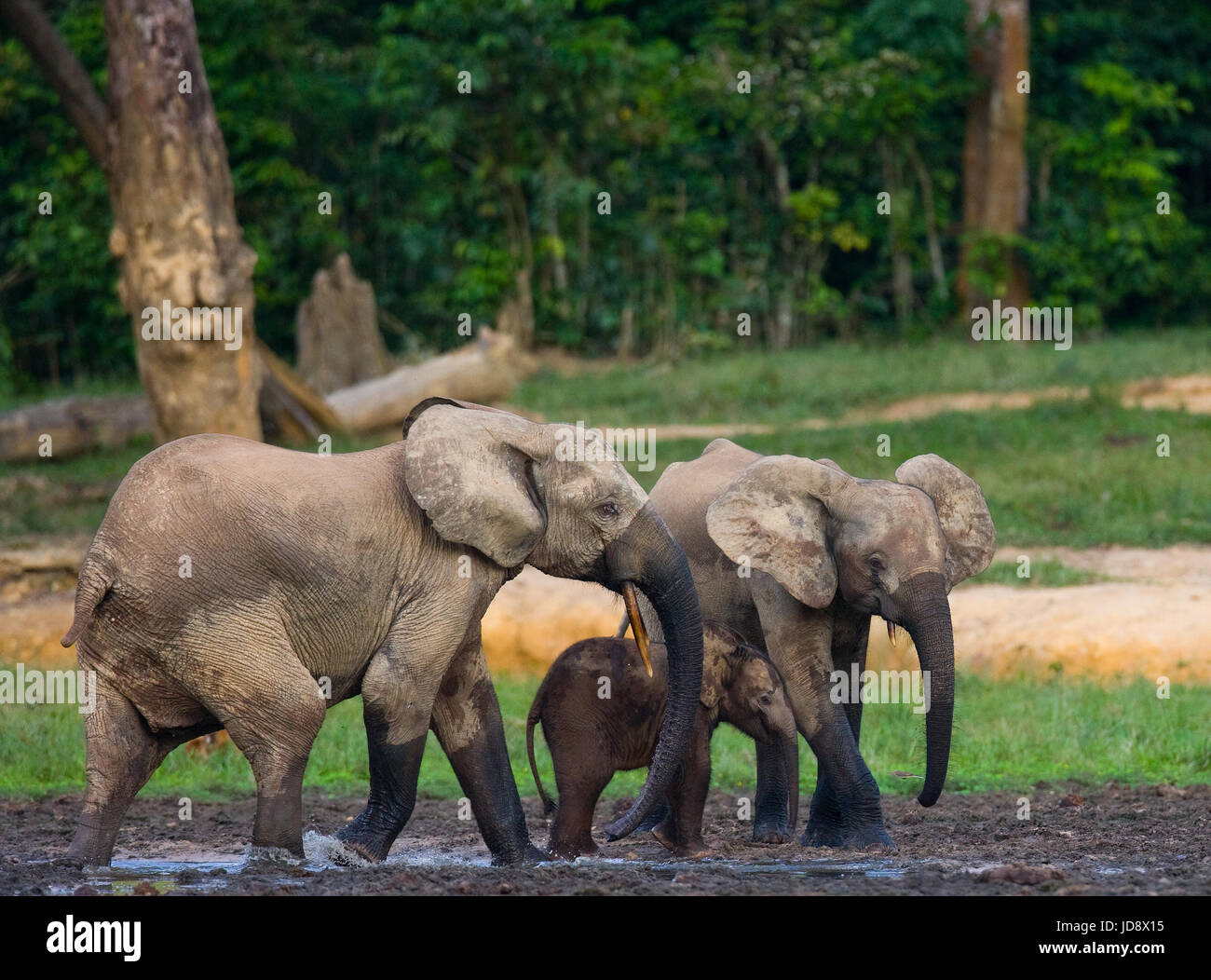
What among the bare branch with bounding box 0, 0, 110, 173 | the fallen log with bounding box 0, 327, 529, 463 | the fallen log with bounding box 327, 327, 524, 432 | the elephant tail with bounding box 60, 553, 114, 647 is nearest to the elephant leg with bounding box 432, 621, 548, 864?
A: the elephant tail with bounding box 60, 553, 114, 647

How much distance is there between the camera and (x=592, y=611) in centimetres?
1241

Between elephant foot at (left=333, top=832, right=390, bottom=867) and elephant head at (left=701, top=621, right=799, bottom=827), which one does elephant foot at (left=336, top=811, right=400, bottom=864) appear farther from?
elephant head at (left=701, top=621, right=799, bottom=827)

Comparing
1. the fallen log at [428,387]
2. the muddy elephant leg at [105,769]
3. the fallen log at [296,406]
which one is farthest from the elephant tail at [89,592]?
the fallen log at [428,387]

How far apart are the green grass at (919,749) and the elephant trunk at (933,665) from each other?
202 centimetres

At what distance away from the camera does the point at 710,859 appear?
773cm

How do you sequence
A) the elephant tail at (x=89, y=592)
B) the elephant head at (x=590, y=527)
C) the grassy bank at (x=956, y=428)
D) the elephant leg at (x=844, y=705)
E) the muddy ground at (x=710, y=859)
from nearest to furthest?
the muddy ground at (x=710, y=859), the elephant tail at (x=89, y=592), the elephant head at (x=590, y=527), the elephant leg at (x=844, y=705), the grassy bank at (x=956, y=428)

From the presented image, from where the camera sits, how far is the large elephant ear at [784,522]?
8094 millimetres

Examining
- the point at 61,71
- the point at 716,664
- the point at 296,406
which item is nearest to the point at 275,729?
the point at 716,664

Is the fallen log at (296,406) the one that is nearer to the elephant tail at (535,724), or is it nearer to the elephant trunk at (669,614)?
the elephant tail at (535,724)

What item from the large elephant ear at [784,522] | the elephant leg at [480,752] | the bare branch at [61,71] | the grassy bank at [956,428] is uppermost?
the bare branch at [61,71]

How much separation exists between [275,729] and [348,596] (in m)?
0.60

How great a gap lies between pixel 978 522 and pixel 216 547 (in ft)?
12.3

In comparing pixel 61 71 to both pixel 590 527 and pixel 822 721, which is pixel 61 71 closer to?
pixel 590 527

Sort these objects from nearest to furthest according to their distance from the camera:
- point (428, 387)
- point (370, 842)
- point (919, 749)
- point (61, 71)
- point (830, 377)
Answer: point (370, 842) → point (919, 749) → point (61, 71) → point (428, 387) → point (830, 377)
